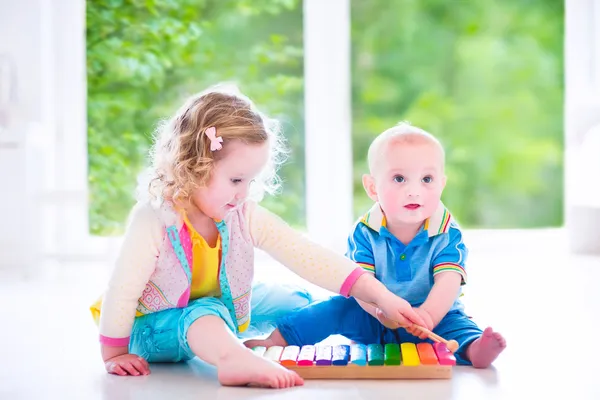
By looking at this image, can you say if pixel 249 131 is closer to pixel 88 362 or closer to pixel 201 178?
pixel 201 178

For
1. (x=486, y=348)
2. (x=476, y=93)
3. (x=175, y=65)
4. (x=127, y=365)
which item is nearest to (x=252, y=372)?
(x=127, y=365)

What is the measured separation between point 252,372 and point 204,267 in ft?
0.83

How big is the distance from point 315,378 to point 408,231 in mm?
369

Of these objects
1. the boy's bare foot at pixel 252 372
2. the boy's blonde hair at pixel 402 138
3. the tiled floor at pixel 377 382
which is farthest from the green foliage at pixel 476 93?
the boy's bare foot at pixel 252 372

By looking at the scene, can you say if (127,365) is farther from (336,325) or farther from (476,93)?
(476,93)

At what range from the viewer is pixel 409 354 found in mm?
1295

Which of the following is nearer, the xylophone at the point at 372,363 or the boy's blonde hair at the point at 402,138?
the xylophone at the point at 372,363

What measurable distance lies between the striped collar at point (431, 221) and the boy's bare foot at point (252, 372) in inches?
15.5

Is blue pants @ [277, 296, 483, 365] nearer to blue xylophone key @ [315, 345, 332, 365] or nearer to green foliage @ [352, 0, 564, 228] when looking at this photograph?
blue xylophone key @ [315, 345, 332, 365]

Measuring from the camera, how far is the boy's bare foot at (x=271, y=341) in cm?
145

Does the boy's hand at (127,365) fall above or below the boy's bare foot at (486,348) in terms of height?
below

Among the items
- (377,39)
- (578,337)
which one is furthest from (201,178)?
(377,39)

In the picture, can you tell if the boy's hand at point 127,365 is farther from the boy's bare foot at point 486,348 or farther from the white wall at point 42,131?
the white wall at point 42,131

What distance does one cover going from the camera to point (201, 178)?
4.47 feet
